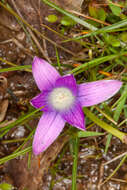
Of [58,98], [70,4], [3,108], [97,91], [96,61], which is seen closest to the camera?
[97,91]

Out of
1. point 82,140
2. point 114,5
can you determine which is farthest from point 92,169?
point 114,5

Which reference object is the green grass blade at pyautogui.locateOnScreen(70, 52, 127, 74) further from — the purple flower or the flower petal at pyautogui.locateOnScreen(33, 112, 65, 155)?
the flower petal at pyautogui.locateOnScreen(33, 112, 65, 155)

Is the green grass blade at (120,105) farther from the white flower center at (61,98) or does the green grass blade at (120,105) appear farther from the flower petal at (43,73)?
the flower petal at (43,73)

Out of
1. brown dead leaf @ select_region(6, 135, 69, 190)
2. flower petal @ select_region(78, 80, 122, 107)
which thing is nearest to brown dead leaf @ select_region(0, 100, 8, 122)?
brown dead leaf @ select_region(6, 135, 69, 190)

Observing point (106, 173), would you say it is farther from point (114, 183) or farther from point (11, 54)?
point (11, 54)

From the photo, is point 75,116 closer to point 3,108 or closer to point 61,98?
point 61,98

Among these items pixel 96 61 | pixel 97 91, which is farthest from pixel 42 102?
pixel 96 61

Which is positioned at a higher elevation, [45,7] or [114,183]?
[45,7]
